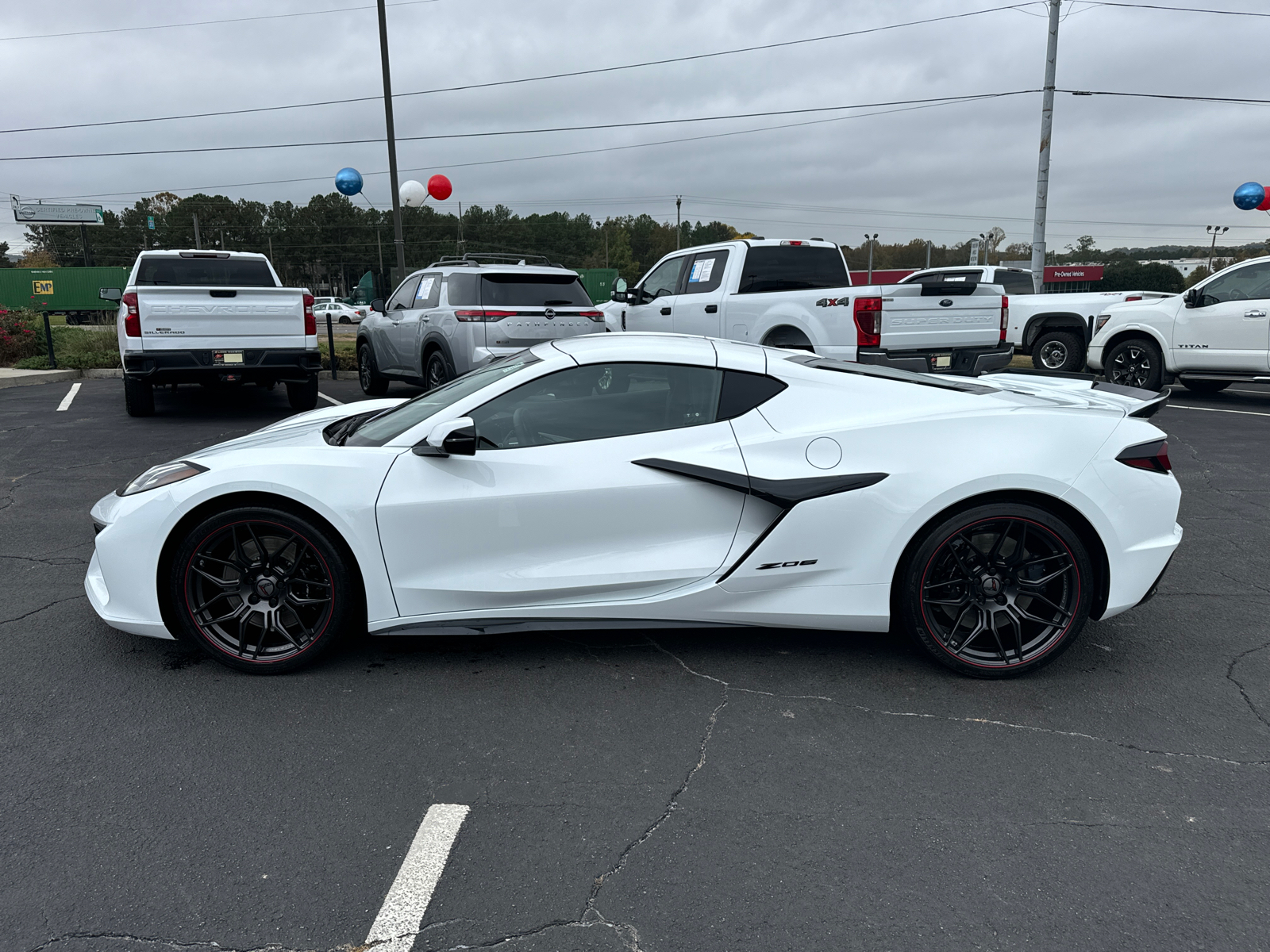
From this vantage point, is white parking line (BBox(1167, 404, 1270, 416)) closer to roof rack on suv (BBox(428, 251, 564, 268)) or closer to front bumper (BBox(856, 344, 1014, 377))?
front bumper (BBox(856, 344, 1014, 377))

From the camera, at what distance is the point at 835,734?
3248 millimetres

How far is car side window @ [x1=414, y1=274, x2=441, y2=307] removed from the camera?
10.5m

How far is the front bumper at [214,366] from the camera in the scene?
993 cm

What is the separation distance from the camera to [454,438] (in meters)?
3.52

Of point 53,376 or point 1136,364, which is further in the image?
point 53,376

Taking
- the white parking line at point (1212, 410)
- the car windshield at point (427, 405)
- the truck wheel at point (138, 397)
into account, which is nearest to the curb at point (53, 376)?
the truck wheel at point (138, 397)

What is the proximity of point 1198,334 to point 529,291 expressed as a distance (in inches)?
348

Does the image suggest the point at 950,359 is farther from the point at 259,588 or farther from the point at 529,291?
the point at 259,588

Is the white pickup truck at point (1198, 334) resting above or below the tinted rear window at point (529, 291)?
below

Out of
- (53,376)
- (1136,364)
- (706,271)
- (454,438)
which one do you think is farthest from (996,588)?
(53,376)

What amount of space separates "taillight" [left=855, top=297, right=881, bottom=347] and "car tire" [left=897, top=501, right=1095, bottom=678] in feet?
18.0

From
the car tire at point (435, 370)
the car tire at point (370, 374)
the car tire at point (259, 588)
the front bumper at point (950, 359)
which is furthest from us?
the car tire at point (370, 374)

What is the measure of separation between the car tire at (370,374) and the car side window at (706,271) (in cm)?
470

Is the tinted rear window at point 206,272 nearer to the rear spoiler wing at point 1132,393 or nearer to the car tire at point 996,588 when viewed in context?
the rear spoiler wing at point 1132,393
